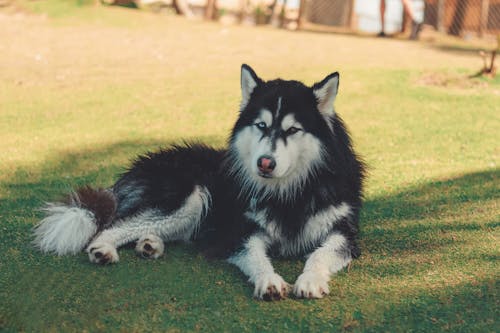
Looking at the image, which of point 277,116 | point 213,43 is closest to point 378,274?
point 277,116

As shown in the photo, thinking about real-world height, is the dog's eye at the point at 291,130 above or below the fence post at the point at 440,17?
below

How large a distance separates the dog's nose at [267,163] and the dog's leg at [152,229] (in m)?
1.02

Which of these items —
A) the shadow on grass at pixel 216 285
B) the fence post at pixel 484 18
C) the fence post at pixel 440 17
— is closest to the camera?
the shadow on grass at pixel 216 285

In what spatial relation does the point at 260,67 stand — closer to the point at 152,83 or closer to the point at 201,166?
the point at 152,83

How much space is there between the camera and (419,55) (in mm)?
14141

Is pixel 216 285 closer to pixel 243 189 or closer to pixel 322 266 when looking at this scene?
pixel 322 266

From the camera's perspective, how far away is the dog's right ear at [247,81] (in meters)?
4.83

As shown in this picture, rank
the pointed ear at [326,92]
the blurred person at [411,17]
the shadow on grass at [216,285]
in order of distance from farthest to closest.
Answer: the blurred person at [411,17]
the pointed ear at [326,92]
the shadow on grass at [216,285]

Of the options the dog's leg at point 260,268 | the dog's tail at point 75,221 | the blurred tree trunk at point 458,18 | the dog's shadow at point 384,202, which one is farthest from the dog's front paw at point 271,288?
the blurred tree trunk at point 458,18

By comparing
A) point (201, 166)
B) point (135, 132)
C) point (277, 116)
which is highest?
point (277, 116)

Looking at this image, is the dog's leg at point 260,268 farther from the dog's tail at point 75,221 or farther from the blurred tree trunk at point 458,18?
the blurred tree trunk at point 458,18

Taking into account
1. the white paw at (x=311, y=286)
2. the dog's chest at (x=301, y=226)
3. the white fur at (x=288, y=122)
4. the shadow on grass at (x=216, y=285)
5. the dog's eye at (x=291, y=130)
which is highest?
the white fur at (x=288, y=122)

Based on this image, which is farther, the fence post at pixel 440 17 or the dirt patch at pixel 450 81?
the fence post at pixel 440 17

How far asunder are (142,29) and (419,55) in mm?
6763
